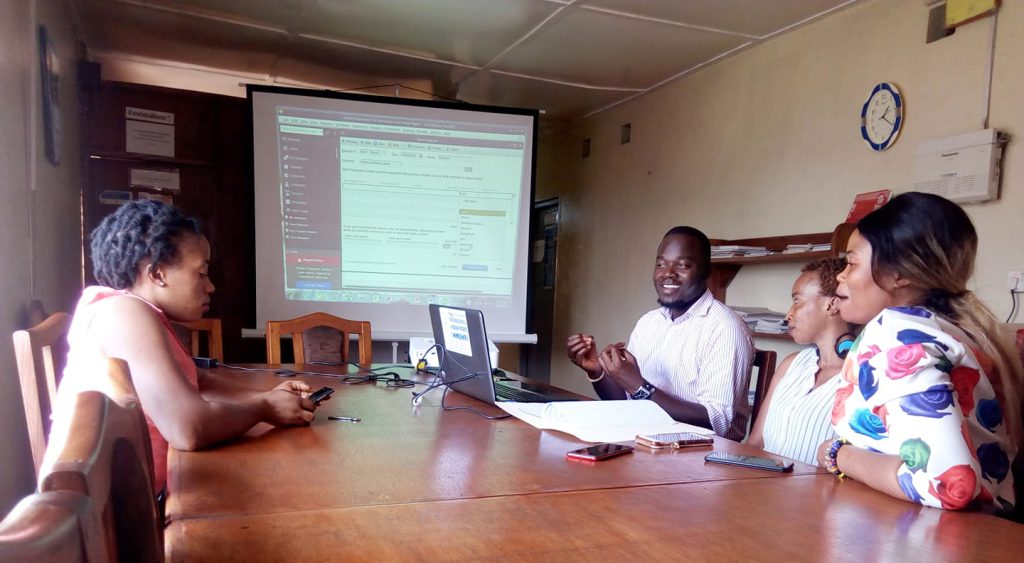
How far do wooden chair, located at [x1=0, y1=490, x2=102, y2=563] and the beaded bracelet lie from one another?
114 cm

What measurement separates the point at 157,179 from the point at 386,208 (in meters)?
1.44

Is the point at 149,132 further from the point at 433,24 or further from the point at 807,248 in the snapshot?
the point at 807,248

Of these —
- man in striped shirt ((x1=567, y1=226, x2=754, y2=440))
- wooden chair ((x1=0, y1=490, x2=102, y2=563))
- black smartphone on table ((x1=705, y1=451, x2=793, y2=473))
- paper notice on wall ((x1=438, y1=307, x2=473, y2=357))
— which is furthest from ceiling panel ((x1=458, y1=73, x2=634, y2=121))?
wooden chair ((x1=0, y1=490, x2=102, y2=563))

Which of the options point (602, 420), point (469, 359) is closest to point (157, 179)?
point (469, 359)

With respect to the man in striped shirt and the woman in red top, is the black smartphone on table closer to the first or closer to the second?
the man in striped shirt

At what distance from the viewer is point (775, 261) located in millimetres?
3242

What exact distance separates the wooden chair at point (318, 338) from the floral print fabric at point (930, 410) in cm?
207

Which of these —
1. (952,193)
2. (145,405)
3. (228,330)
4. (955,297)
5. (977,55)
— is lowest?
(228,330)

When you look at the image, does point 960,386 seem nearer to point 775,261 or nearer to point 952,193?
point 952,193

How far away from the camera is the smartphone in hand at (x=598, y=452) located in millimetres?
1186

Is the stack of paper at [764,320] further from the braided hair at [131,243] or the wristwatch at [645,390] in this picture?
the braided hair at [131,243]

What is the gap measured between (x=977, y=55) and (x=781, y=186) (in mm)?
1039

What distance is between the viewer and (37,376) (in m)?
1.41

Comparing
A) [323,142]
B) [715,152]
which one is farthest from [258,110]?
[715,152]
